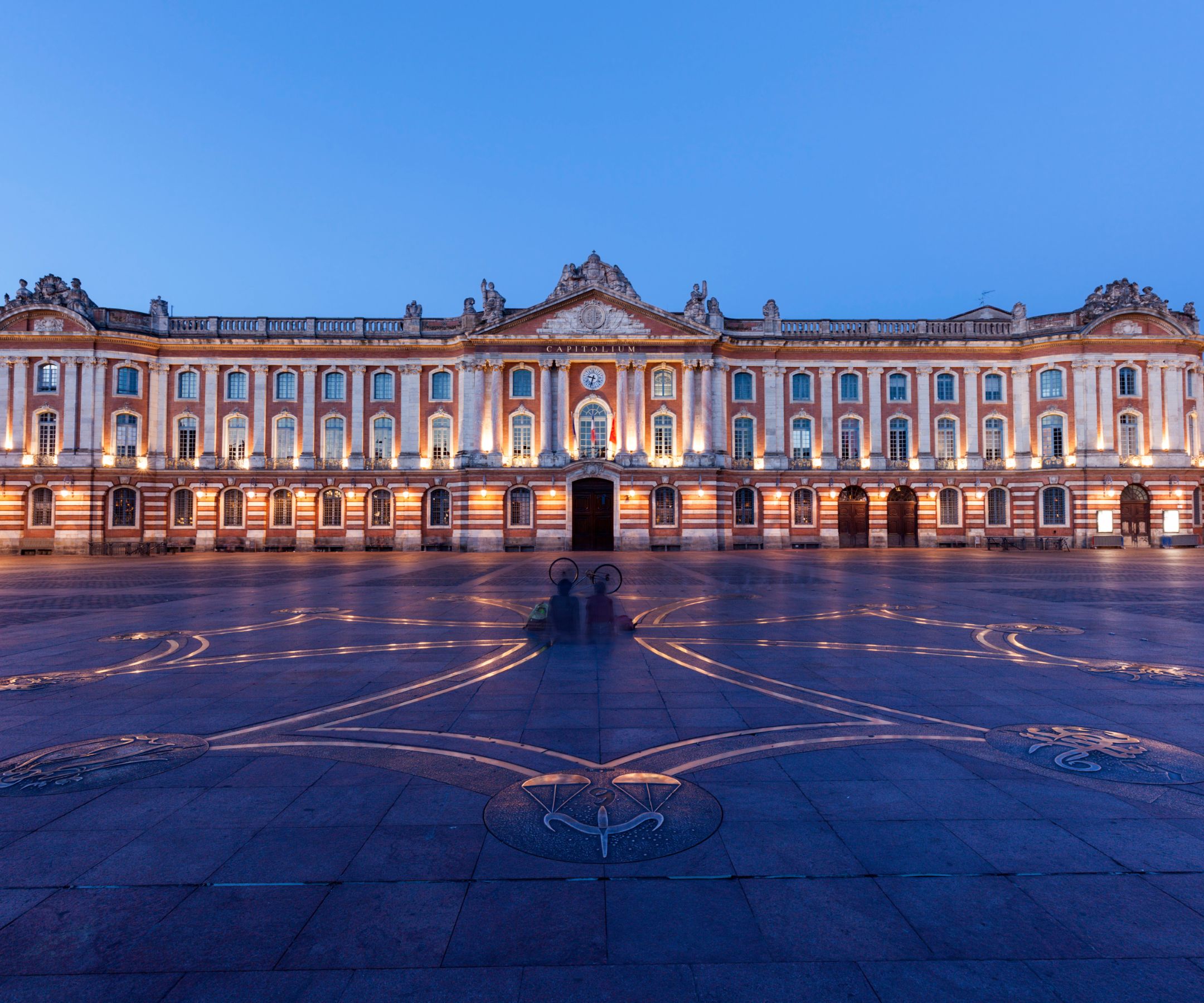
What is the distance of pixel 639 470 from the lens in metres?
42.3

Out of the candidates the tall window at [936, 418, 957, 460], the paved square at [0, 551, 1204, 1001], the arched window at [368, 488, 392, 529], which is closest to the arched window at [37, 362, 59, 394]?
the arched window at [368, 488, 392, 529]

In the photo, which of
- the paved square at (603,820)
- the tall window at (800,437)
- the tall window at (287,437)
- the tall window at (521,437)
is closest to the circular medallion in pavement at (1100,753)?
the paved square at (603,820)

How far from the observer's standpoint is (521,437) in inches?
1711

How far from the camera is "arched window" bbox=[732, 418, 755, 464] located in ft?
147

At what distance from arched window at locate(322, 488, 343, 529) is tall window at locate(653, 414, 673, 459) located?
2110 centimetres

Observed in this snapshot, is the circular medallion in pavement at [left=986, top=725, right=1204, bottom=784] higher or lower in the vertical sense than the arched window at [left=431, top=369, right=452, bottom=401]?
lower

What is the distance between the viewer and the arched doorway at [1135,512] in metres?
43.2

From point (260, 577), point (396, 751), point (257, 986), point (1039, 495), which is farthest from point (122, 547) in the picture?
point (1039, 495)

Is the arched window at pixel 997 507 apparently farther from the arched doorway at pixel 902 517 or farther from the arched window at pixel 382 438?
the arched window at pixel 382 438

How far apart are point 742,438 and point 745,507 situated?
15.2 feet

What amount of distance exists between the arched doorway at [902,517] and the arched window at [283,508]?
3995cm

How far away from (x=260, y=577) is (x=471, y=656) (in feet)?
57.5

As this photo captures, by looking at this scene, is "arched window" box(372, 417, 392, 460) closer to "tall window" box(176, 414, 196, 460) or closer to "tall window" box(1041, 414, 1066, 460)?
"tall window" box(176, 414, 196, 460)

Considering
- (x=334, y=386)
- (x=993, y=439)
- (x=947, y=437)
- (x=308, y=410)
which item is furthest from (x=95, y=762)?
(x=993, y=439)
